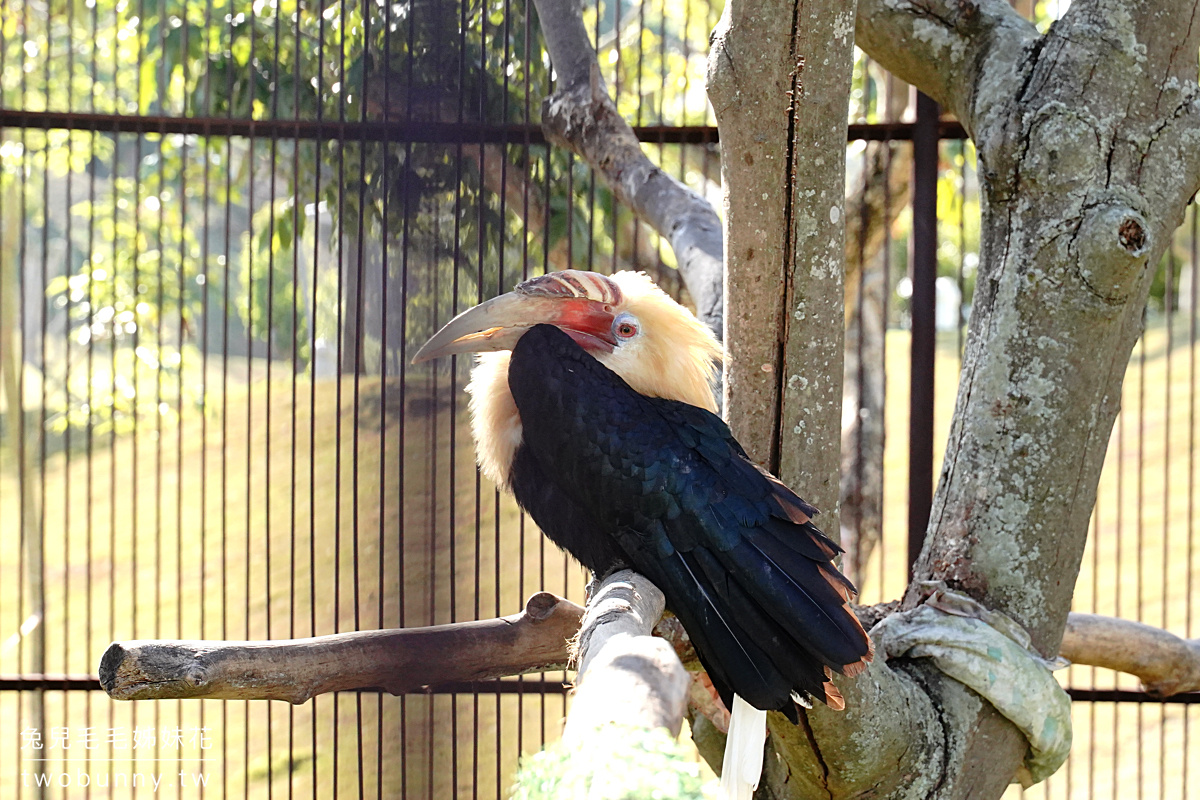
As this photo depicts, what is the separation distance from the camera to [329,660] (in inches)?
55.8

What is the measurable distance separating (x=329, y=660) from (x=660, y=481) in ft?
1.57

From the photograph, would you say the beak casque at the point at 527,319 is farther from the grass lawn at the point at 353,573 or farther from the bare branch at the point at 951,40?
the bare branch at the point at 951,40

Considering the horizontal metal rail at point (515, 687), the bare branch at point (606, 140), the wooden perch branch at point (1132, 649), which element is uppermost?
the bare branch at point (606, 140)

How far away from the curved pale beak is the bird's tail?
0.57 metres

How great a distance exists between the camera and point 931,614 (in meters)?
1.66

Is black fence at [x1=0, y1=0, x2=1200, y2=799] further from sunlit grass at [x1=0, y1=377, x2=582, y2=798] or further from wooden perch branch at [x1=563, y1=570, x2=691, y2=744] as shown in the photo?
wooden perch branch at [x1=563, y1=570, x2=691, y2=744]

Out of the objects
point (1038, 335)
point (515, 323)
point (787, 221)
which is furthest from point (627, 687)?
point (1038, 335)

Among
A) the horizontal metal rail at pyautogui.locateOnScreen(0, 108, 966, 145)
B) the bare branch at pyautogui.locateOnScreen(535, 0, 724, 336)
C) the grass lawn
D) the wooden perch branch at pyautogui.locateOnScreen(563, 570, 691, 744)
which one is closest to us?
the wooden perch branch at pyautogui.locateOnScreen(563, 570, 691, 744)

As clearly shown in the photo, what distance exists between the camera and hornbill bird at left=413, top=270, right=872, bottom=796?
1.35 m

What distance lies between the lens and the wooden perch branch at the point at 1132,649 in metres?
2.06

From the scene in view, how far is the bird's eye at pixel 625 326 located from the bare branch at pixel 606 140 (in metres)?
0.34

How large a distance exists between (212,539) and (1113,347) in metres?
5.41

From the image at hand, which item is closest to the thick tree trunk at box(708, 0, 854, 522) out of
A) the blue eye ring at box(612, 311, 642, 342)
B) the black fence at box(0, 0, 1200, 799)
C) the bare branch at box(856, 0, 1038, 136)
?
the blue eye ring at box(612, 311, 642, 342)

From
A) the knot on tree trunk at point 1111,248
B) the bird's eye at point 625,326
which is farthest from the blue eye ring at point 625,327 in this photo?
the knot on tree trunk at point 1111,248
